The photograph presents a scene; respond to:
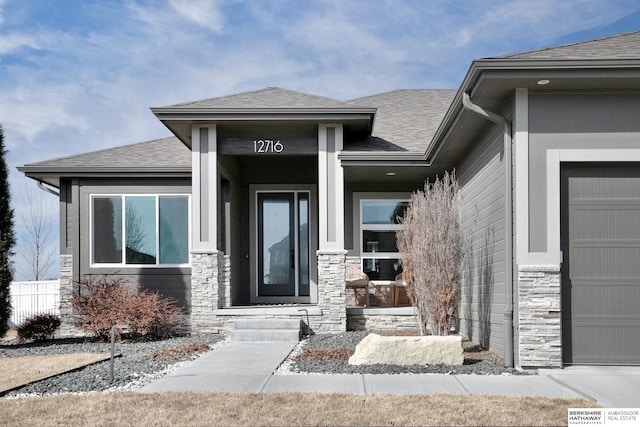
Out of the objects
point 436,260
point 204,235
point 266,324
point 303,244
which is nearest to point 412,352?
point 436,260

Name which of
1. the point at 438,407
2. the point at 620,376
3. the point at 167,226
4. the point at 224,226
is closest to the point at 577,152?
the point at 620,376

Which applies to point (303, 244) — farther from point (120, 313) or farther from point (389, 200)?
point (120, 313)

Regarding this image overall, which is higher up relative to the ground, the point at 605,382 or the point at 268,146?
the point at 268,146

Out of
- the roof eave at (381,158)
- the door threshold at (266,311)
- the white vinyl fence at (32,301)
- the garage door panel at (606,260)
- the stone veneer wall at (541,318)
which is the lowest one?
the white vinyl fence at (32,301)

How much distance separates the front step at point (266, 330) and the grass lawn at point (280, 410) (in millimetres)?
4410

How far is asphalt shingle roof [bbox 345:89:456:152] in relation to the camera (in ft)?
41.9

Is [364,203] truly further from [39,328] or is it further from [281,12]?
[39,328]

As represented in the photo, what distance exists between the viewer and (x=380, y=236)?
47.0ft

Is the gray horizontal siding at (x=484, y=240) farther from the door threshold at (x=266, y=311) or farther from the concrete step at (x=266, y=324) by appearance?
the concrete step at (x=266, y=324)

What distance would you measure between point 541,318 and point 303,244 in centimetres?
742

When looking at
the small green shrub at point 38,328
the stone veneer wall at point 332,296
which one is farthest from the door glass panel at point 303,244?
the small green shrub at point 38,328

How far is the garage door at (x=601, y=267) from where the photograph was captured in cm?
784

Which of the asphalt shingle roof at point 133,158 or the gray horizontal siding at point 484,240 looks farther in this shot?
the asphalt shingle roof at point 133,158

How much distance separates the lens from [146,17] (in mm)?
14109
